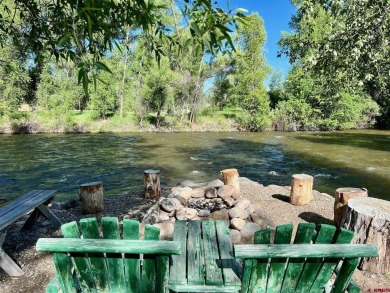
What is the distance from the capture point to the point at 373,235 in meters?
4.02

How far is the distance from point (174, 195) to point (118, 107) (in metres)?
25.5

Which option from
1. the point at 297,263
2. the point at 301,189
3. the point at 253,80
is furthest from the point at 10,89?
the point at 297,263

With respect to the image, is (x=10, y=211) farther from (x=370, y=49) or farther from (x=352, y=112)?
(x=352, y=112)

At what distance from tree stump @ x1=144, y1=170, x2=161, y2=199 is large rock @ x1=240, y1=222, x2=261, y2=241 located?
2.84 m

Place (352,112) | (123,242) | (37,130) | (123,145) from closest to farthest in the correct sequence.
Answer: (123,242)
(123,145)
(37,130)
(352,112)

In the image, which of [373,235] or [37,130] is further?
[37,130]

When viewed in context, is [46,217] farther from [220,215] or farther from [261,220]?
[261,220]

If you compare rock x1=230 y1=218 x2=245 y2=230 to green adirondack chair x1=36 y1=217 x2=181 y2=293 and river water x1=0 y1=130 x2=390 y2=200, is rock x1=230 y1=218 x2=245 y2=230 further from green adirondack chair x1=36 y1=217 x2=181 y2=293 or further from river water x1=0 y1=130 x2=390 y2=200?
river water x1=0 y1=130 x2=390 y2=200

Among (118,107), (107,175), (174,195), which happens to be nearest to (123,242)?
(174,195)

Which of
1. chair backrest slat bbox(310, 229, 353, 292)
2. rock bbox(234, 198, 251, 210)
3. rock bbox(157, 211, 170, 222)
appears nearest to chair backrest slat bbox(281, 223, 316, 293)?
chair backrest slat bbox(310, 229, 353, 292)

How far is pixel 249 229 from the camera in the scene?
5.07 m

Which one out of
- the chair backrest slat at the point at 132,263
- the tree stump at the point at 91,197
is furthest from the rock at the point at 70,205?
the chair backrest slat at the point at 132,263

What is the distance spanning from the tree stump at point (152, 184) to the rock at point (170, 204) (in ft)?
4.77

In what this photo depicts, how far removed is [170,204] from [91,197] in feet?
5.75
